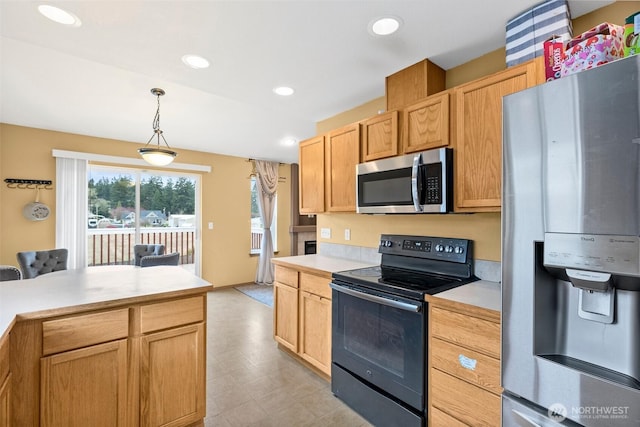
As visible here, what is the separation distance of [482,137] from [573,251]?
1005 millimetres

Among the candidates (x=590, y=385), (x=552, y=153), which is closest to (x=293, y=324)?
(x=590, y=385)

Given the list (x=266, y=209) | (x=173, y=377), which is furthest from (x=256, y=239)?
(x=173, y=377)

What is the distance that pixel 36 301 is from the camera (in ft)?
4.83

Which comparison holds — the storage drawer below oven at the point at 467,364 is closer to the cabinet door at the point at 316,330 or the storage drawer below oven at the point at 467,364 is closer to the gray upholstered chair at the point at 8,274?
the cabinet door at the point at 316,330

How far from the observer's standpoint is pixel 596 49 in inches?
39.4

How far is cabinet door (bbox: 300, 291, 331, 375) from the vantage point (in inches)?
91.7

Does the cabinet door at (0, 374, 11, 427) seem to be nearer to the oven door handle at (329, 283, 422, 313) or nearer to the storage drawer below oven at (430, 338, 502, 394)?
the oven door handle at (329, 283, 422, 313)

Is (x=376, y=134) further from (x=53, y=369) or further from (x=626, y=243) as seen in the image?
(x=53, y=369)

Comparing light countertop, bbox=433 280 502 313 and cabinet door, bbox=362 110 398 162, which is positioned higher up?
cabinet door, bbox=362 110 398 162

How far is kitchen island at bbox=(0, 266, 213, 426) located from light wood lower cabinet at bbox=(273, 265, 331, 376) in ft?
3.00

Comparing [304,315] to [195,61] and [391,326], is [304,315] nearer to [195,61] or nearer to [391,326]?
[391,326]

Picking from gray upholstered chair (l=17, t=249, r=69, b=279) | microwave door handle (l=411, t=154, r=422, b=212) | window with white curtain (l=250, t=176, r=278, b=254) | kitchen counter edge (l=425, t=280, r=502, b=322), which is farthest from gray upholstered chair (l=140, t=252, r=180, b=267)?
kitchen counter edge (l=425, t=280, r=502, b=322)

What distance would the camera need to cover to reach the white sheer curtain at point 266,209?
585cm

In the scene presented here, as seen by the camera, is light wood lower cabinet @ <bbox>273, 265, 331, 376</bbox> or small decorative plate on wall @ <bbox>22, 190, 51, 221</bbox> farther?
small decorative plate on wall @ <bbox>22, 190, 51, 221</bbox>
